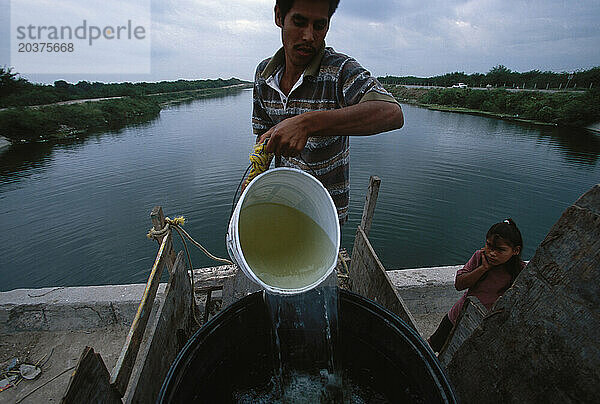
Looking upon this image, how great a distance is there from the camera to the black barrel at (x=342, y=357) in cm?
110

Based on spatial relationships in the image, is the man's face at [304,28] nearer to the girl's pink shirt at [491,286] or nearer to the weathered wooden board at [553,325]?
the weathered wooden board at [553,325]

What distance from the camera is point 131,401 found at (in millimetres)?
1084

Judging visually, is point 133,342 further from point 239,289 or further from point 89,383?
point 239,289

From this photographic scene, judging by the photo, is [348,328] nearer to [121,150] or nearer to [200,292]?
[200,292]

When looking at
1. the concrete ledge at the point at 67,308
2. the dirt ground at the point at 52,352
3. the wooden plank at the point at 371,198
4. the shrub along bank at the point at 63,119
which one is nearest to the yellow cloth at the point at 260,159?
the wooden plank at the point at 371,198

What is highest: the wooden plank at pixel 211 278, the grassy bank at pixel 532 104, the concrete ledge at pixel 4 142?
the grassy bank at pixel 532 104

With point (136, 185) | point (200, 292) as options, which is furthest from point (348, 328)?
point (136, 185)

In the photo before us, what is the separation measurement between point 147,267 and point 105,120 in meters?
23.1

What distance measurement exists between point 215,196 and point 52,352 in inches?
213

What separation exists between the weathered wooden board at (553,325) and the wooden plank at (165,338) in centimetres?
132

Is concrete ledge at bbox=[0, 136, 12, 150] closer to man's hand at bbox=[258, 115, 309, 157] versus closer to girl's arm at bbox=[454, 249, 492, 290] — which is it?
man's hand at bbox=[258, 115, 309, 157]

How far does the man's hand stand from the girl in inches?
54.8

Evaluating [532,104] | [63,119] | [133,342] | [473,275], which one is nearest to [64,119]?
[63,119]

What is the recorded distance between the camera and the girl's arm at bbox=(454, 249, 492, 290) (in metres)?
1.81
